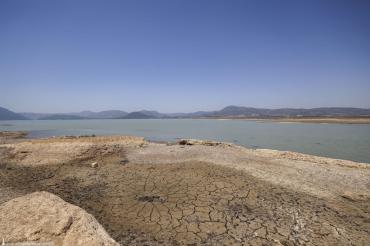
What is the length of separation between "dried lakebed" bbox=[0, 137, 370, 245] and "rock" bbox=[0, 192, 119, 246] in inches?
33.8

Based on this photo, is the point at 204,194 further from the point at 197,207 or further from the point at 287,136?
the point at 287,136

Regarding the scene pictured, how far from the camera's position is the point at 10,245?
417cm

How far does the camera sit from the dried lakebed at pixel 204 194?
577 cm

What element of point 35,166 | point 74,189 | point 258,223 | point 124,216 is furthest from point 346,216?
point 35,166

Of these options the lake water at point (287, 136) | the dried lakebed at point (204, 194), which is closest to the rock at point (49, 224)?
the dried lakebed at point (204, 194)

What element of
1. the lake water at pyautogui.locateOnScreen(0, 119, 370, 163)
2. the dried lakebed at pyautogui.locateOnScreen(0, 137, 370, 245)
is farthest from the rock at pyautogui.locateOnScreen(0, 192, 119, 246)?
the lake water at pyautogui.locateOnScreen(0, 119, 370, 163)

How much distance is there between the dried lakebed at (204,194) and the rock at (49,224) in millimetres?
859

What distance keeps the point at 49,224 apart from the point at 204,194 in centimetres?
486

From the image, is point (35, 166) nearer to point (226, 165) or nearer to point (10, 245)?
point (10, 245)

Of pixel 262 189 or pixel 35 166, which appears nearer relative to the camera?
pixel 262 189

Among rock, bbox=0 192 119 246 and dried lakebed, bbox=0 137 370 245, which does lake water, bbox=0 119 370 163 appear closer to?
dried lakebed, bbox=0 137 370 245

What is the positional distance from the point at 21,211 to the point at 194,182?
18.8 ft

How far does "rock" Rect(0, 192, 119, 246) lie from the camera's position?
446 cm

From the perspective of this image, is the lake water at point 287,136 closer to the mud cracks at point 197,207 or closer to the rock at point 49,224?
the mud cracks at point 197,207
